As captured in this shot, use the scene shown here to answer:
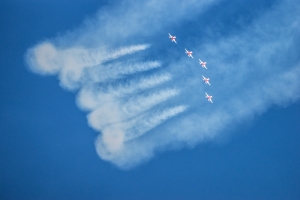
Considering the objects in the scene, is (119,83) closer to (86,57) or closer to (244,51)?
(86,57)

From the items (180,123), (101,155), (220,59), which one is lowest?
(101,155)

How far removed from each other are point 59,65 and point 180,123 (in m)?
13.9

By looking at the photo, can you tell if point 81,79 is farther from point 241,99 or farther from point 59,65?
point 241,99

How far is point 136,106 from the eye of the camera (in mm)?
39938

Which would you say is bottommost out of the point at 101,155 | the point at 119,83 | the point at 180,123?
the point at 101,155

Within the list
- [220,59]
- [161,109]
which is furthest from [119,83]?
[220,59]

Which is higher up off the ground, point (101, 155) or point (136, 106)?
point (136, 106)

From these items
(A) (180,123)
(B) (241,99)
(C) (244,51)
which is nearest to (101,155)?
(A) (180,123)

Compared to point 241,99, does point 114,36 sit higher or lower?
higher

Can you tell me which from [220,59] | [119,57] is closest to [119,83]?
[119,57]

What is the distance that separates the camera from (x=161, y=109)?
4009 centimetres

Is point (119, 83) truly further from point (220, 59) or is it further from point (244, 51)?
point (244, 51)

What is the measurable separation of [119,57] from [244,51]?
13050mm

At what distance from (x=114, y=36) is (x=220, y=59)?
37.0 feet
